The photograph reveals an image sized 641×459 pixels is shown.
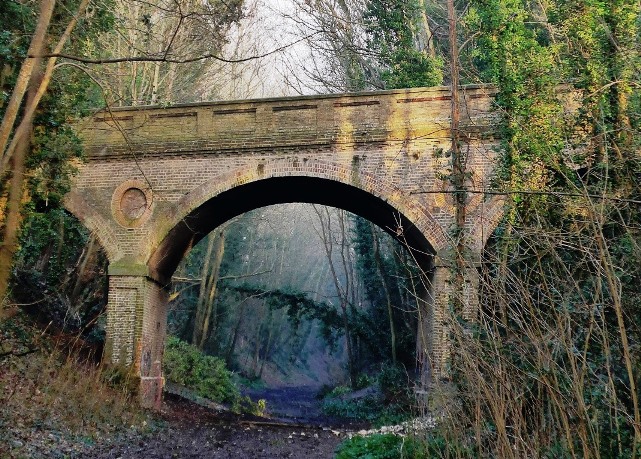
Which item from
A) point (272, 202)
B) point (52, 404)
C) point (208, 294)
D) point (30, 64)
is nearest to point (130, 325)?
point (52, 404)

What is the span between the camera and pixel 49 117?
27.2 feet

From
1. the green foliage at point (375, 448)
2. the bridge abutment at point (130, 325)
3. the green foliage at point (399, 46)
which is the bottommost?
the green foliage at point (375, 448)

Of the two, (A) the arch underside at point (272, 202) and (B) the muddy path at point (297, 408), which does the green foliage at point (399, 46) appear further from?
(B) the muddy path at point (297, 408)

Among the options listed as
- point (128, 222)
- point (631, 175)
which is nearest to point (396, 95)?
point (128, 222)

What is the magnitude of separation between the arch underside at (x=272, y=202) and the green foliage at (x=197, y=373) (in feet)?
18.1

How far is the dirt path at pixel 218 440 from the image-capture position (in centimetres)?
990

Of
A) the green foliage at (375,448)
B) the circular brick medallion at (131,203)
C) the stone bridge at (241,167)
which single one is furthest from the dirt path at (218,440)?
the circular brick medallion at (131,203)

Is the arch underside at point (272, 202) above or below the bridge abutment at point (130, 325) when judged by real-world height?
above

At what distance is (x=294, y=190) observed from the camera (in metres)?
15.0

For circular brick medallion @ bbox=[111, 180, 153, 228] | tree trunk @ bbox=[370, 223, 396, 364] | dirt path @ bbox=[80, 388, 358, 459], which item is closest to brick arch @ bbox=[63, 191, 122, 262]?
circular brick medallion @ bbox=[111, 180, 153, 228]

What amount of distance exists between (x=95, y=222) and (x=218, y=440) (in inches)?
204

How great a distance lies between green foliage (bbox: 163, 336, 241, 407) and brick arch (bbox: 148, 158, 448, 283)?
19.7ft

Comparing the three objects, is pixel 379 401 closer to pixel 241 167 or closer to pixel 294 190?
pixel 294 190

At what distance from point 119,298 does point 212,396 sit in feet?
26.3
